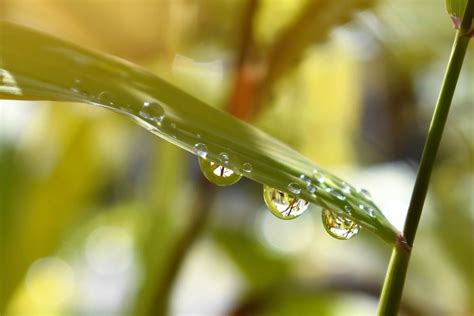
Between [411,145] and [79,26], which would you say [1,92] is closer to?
[79,26]

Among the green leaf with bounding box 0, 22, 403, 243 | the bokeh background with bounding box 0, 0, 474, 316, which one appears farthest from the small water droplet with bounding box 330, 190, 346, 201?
the bokeh background with bounding box 0, 0, 474, 316

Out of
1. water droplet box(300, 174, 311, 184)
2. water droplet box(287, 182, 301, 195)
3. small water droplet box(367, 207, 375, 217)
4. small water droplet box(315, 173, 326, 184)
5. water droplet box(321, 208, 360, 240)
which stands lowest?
water droplet box(287, 182, 301, 195)

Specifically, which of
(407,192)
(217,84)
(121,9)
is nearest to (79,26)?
(121,9)

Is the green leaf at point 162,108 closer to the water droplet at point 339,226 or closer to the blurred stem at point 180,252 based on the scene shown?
the water droplet at point 339,226

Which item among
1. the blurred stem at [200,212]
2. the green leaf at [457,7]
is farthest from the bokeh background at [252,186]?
the green leaf at [457,7]

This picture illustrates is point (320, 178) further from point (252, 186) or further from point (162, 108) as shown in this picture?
point (252, 186)

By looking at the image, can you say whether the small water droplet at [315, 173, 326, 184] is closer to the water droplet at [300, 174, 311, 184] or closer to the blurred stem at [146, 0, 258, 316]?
the water droplet at [300, 174, 311, 184]

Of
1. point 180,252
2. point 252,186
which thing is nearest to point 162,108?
point 180,252
